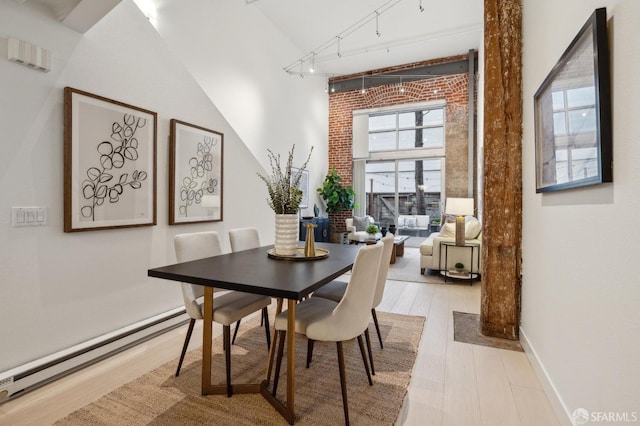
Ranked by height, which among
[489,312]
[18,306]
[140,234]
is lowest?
[489,312]

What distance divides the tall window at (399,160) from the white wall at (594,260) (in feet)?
17.1

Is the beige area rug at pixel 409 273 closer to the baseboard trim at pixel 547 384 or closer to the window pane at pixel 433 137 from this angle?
the baseboard trim at pixel 547 384

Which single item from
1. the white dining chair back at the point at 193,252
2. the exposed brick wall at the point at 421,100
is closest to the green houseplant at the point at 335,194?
the exposed brick wall at the point at 421,100

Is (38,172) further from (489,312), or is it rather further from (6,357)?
(489,312)

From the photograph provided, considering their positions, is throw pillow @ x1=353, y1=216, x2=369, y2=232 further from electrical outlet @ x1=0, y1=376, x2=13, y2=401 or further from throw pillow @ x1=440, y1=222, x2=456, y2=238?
electrical outlet @ x1=0, y1=376, x2=13, y2=401

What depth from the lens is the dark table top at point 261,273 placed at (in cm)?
147

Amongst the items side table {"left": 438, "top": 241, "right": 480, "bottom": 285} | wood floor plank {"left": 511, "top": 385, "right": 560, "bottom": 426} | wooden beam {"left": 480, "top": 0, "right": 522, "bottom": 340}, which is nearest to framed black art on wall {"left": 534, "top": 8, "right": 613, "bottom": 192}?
wooden beam {"left": 480, "top": 0, "right": 522, "bottom": 340}

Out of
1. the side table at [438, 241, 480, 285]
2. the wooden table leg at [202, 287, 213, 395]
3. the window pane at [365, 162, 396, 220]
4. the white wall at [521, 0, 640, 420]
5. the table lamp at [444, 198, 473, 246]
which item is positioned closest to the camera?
the white wall at [521, 0, 640, 420]

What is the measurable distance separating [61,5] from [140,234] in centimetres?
161

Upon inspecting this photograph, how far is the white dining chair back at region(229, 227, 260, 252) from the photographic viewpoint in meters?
2.66

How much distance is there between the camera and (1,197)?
1.83 m

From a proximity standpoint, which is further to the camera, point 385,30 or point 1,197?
point 385,30

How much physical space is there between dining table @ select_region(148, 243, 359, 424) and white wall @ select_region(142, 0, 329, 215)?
249cm

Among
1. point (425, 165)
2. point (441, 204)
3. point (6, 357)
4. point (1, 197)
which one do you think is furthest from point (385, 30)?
point (6, 357)
